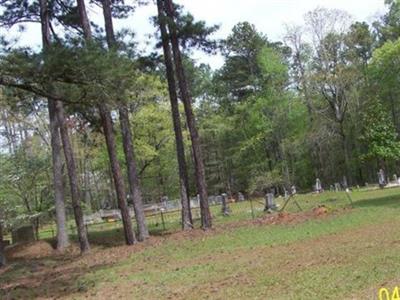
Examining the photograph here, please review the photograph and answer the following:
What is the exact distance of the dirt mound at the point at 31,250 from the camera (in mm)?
17859

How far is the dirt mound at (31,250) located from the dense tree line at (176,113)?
725 millimetres

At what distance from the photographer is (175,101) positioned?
63.1 ft

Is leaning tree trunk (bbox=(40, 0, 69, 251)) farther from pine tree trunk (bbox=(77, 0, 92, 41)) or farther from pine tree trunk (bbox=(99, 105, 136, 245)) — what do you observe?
pine tree trunk (bbox=(99, 105, 136, 245))

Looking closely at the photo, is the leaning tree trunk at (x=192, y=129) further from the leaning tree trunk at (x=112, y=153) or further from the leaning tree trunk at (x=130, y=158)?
the leaning tree trunk at (x=112, y=153)

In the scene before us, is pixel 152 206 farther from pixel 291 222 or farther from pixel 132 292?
pixel 132 292

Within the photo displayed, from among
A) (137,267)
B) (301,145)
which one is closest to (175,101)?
(137,267)

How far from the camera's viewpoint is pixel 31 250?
18.4 m

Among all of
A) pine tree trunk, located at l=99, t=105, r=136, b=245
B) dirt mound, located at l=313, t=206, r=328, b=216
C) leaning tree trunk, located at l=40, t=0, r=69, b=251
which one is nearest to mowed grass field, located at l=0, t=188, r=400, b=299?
dirt mound, located at l=313, t=206, r=328, b=216

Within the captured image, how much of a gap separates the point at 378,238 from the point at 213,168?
43.4 meters

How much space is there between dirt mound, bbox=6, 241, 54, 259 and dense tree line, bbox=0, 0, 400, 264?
28.5 inches

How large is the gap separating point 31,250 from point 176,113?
7202mm

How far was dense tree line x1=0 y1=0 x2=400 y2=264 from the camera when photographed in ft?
34.6
